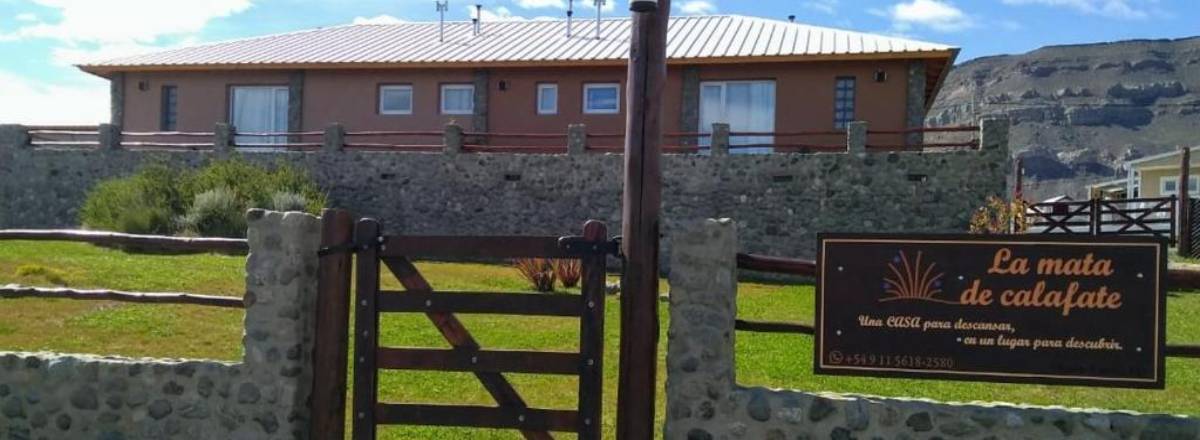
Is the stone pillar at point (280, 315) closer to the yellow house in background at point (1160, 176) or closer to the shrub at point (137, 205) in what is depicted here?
the shrub at point (137, 205)

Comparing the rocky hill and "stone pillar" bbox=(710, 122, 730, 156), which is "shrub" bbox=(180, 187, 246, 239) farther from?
the rocky hill

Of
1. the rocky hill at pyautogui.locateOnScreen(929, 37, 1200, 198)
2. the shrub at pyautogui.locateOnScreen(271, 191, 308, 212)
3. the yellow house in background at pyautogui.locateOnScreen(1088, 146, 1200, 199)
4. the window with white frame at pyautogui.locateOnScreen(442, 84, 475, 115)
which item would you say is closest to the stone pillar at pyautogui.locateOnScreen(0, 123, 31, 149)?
the shrub at pyautogui.locateOnScreen(271, 191, 308, 212)

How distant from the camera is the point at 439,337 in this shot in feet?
36.2

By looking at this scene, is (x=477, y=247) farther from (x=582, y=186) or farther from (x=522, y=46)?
(x=522, y=46)

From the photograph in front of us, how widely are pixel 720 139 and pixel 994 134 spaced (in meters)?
5.82

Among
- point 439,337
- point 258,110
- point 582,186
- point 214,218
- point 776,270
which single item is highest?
point 258,110

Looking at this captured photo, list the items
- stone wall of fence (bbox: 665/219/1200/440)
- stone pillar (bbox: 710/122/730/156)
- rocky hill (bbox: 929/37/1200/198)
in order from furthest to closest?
rocky hill (bbox: 929/37/1200/198) → stone pillar (bbox: 710/122/730/156) → stone wall of fence (bbox: 665/219/1200/440)

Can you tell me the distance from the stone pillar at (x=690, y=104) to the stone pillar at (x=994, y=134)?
6671 mm

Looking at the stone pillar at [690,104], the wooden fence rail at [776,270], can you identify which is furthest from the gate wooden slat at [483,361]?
the stone pillar at [690,104]

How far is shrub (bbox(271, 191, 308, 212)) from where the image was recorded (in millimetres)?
21312

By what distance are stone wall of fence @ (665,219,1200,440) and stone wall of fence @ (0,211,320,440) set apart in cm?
234

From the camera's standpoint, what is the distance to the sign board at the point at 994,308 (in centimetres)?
551

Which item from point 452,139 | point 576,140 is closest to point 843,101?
point 576,140

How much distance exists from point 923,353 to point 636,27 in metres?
2.56
